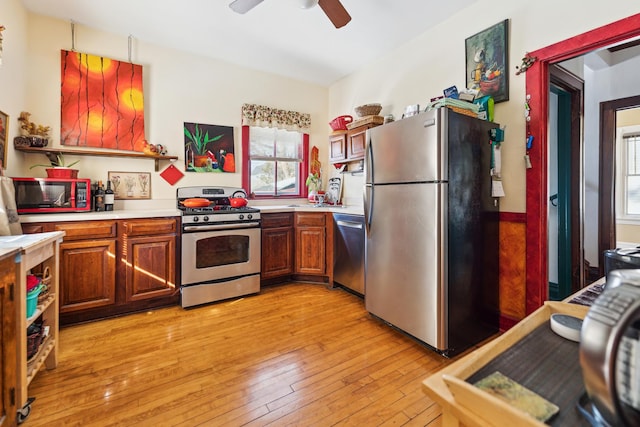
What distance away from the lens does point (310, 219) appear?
342 cm

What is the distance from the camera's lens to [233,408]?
58.9 inches

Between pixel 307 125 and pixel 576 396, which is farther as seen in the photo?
pixel 307 125

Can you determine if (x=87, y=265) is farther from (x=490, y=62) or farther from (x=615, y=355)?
(x=490, y=62)

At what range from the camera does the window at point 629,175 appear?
3.89 m

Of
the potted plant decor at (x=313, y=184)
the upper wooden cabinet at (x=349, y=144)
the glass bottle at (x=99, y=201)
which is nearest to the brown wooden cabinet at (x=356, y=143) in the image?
the upper wooden cabinet at (x=349, y=144)

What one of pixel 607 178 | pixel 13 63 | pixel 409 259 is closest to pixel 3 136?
pixel 13 63

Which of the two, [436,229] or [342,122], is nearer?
[436,229]

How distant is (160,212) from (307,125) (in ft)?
7.57

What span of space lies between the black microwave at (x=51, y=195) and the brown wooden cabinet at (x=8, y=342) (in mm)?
1432

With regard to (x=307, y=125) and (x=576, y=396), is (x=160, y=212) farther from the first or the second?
(x=576, y=396)

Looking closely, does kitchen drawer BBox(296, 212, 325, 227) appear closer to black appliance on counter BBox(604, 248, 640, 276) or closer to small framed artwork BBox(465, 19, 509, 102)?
small framed artwork BBox(465, 19, 509, 102)

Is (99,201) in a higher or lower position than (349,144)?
lower

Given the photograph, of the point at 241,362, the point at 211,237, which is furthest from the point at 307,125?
the point at 241,362

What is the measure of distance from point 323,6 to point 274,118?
188 cm
